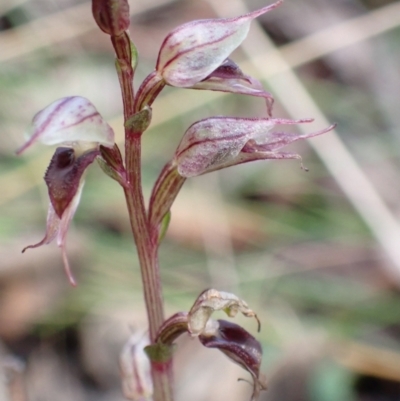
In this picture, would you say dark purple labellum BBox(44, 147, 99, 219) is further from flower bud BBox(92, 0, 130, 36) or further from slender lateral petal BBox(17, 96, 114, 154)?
flower bud BBox(92, 0, 130, 36)

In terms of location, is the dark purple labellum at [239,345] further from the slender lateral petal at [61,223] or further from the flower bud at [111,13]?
the flower bud at [111,13]

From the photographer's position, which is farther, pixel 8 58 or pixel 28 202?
pixel 8 58

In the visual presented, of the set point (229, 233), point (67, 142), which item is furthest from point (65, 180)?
point (229, 233)

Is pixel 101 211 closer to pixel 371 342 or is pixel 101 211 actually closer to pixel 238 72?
pixel 371 342

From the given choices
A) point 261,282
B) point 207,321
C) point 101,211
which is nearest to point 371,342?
point 261,282

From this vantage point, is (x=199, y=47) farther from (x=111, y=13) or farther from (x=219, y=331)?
(x=219, y=331)

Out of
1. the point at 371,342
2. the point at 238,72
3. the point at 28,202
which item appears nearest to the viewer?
the point at 238,72
